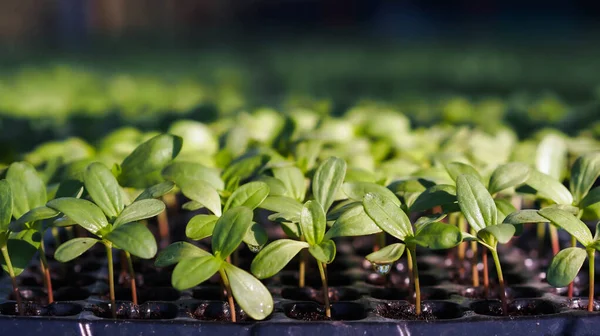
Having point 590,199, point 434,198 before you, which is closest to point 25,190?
point 434,198

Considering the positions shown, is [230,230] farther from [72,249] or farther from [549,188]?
[549,188]

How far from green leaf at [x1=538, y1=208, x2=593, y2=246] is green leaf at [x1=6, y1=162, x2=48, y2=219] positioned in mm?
678

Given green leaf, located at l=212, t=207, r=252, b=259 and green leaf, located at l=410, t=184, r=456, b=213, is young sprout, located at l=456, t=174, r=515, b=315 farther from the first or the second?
green leaf, located at l=212, t=207, r=252, b=259

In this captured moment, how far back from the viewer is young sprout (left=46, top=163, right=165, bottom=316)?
32.7 inches

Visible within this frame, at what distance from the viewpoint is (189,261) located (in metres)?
0.83

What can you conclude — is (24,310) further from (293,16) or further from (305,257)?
(293,16)

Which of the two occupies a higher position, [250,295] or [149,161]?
[149,161]

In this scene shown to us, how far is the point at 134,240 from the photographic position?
2.72 feet

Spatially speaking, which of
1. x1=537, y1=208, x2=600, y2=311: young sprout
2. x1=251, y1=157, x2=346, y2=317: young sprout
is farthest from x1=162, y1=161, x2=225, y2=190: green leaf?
x1=537, y1=208, x2=600, y2=311: young sprout

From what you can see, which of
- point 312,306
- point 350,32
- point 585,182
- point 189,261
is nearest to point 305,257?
point 312,306

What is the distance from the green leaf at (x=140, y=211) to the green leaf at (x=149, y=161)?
0.15 meters

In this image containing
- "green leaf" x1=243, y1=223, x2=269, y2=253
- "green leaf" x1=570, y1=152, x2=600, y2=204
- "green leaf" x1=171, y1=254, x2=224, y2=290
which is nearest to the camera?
"green leaf" x1=171, y1=254, x2=224, y2=290

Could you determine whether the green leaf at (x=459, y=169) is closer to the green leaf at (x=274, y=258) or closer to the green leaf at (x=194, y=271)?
the green leaf at (x=274, y=258)

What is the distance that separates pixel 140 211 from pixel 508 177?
0.52 m
